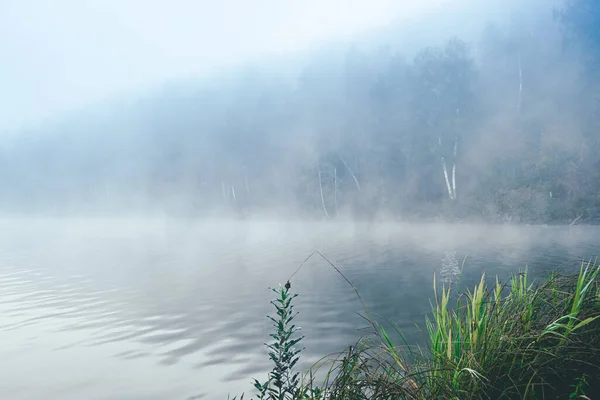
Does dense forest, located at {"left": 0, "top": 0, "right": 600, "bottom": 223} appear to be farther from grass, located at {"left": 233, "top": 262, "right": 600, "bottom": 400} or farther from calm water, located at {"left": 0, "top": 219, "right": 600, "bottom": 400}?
grass, located at {"left": 233, "top": 262, "right": 600, "bottom": 400}

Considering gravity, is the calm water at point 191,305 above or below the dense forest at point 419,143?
below

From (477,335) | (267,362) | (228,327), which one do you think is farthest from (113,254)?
(477,335)

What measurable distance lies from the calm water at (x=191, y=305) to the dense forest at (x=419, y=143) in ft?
59.3

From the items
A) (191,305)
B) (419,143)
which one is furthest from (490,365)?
(419,143)

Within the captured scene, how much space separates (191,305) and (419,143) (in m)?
49.1

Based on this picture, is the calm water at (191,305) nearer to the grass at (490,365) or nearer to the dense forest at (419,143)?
the grass at (490,365)

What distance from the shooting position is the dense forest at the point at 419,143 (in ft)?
157

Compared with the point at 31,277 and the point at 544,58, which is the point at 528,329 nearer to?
the point at 31,277

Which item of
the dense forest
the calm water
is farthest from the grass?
the dense forest

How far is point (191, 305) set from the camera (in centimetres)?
Result: 1519

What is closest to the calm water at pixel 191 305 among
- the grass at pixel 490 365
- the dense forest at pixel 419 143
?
the grass at pixel 490 365

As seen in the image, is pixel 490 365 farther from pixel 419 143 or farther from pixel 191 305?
pixel 419 143

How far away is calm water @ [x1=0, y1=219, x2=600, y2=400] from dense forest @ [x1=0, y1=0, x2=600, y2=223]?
712 inches

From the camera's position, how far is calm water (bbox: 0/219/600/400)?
8.77m
